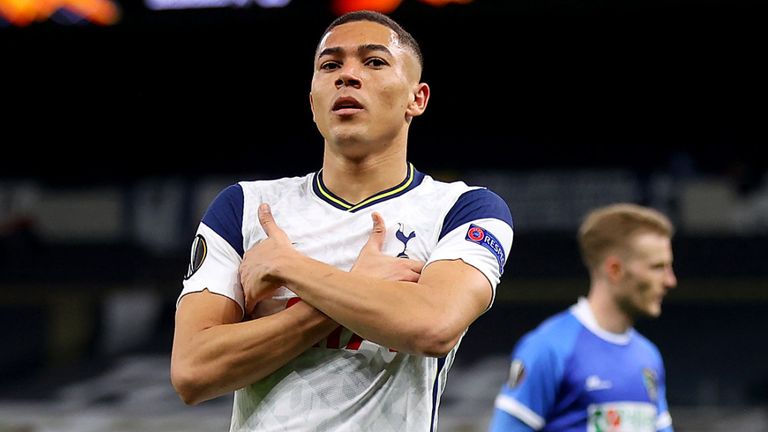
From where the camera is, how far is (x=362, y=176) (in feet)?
7.17

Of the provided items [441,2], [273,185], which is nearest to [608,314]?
[273,185]

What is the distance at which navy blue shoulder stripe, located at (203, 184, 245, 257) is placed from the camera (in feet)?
6.96

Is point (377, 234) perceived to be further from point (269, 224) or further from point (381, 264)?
point (269, 224)

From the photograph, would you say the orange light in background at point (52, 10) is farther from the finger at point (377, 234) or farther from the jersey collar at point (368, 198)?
the finger at point (377, 234)

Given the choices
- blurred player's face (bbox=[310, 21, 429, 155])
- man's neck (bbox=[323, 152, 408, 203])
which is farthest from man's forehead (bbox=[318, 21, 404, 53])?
man's neck (bbox=[323, 152, 408, 203])

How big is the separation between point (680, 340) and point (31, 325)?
6264 mm

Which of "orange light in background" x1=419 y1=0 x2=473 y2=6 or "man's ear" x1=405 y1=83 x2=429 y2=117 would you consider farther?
"orange light in background" x1=419 y1=0 x2=473 y2=6

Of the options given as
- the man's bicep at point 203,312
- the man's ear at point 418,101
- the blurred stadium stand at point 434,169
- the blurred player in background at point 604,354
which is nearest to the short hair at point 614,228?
the blurred player in background at point 604,354

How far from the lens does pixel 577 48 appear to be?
8.63 metres

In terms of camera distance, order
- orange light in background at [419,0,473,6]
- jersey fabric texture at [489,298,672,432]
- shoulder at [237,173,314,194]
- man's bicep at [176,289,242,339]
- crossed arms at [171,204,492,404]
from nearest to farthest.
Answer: crossed arms at [171,204,492,404] → man's bicep at [176,289,242,339] → shoulder at [237,173,314,194] → jersey fabric texture at [489,298,672,432] → orange light in background at [419,0,473,6]

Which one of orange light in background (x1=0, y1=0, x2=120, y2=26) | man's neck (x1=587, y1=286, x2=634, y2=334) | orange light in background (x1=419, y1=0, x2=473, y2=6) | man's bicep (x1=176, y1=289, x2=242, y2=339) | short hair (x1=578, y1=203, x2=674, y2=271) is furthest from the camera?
orange light in background (x1=0, y1=0, x2=120, y2=26)

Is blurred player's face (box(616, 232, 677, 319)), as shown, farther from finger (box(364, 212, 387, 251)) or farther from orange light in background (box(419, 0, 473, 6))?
orange light in background (box(419, 0, 473, 6))

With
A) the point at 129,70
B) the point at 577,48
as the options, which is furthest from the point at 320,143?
the point at 577,48

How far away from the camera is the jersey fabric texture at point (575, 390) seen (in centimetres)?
377
